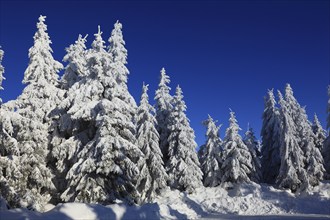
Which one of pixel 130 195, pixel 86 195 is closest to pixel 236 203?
pixel 130 195

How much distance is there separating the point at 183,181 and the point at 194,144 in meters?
5.35

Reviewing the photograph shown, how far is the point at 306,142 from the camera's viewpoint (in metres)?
45.3

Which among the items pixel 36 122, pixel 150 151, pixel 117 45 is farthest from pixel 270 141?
pixel 36 122

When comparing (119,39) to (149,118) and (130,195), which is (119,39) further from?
(130,195)

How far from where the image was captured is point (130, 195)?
23484 millimetres

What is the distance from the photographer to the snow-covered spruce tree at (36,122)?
24.7 m

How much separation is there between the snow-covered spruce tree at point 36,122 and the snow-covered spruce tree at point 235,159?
79.0 feet

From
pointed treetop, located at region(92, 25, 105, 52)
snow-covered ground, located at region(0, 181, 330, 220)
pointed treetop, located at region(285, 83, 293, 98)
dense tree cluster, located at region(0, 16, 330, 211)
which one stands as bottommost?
snow-covered ground, located at region(0, 181, 330, 220)

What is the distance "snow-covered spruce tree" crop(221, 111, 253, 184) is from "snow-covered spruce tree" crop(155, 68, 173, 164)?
8.21 m

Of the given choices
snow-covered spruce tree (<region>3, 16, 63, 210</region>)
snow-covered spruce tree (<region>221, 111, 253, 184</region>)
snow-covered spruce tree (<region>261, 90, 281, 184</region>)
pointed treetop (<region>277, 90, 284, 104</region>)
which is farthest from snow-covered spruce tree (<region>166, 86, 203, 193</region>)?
snow-covered spruce tree (<region>3, 16, 63, 210</region>)

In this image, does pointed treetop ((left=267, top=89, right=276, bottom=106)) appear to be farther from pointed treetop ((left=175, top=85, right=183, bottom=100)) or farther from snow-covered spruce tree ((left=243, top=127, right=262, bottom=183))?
pointed treetop ((left=175, top=85, right=183, bottom=100))

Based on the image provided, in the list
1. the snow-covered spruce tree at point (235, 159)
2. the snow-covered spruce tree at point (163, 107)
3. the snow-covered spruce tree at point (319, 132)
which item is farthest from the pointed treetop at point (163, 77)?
the snow-covered spruce tree at point (319, 132)

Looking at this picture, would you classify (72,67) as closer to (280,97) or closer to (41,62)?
(41,62)

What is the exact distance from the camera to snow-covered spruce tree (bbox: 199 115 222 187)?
45.2 metres
